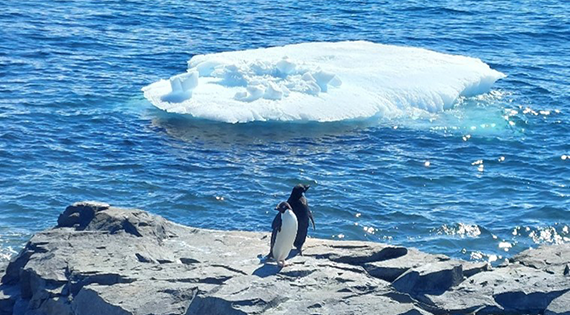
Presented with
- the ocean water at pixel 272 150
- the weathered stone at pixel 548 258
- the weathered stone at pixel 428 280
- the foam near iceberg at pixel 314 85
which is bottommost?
the ocean water at pixel 272 150

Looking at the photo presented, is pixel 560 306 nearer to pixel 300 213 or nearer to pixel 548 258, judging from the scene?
pixel 548 258

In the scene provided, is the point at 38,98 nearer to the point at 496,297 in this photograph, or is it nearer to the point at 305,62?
the point at 305,62

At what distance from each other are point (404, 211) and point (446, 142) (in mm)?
4197

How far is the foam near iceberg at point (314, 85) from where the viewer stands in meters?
22.7

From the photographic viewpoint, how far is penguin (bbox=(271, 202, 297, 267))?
12.7 meters

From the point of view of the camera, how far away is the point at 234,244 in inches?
551

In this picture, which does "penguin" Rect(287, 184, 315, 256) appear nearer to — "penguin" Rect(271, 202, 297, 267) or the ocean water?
"penguin" Rect(271, 202, 297, 267)

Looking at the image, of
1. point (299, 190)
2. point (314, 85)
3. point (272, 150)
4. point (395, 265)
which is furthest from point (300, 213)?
point (314, 85)

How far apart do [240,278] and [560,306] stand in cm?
359

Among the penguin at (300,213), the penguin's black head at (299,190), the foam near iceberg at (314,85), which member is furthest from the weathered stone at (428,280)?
the foam near iceberg at (314,85)

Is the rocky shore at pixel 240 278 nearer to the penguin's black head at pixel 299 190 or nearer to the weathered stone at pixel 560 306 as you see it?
the weathered stone at pixel 560 306

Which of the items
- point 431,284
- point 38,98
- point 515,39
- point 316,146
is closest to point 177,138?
point 316,146

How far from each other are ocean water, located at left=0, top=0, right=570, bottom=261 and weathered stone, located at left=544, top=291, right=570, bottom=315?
16.6 ft

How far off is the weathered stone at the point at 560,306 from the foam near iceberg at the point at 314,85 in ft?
36.8
